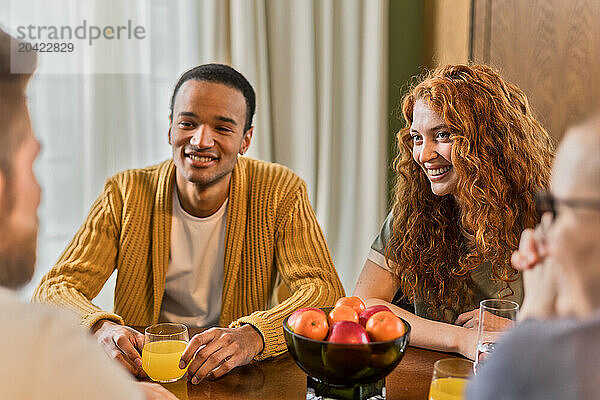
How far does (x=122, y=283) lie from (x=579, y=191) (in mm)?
1703

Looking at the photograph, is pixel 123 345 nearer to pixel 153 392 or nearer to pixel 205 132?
pixel 153 392

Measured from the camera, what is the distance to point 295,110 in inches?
121

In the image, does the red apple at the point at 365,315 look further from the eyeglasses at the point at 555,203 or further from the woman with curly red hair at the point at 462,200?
the eyeglasses at the point at 555,203

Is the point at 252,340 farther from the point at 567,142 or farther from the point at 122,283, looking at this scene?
the point at 567,142

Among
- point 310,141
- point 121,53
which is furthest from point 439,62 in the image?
point 121,53

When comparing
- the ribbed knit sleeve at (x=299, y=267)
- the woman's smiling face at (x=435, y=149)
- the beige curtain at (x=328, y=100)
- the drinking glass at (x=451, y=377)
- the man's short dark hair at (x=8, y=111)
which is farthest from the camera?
the beige curtain at (x=328, y=100)

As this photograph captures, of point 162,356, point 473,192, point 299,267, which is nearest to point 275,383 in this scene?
point 162,356

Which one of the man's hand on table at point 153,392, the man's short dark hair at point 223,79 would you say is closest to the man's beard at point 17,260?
the man's hand on table at point 153,392

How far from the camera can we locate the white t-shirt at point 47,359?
591 millimetres

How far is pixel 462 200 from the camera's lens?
1.73m

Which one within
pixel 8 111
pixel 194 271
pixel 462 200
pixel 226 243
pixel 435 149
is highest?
pixel 8 111

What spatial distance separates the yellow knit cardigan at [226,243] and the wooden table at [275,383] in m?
0.47

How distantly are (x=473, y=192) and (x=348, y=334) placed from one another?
28.9 inches

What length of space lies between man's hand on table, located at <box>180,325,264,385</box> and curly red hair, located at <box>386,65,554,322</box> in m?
0.55
